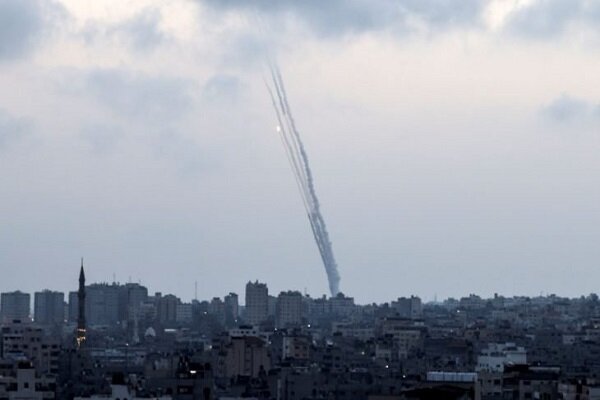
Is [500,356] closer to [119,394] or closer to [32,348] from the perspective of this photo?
[32,348]

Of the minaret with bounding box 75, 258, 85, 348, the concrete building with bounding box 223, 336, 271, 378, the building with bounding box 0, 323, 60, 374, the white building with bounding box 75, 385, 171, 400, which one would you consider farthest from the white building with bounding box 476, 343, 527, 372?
the white building with bounding box 75, 385, 171, 400

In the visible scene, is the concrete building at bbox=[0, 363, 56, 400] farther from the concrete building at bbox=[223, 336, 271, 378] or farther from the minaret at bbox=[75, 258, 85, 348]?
the minaret at bbox=[75, 258, 85, 348]

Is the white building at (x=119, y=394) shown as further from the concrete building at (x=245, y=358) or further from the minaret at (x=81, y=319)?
the minaret at (x=81, y=319)

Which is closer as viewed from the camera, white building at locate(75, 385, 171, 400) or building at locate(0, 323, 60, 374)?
white building at locate(75, 385, 171, 400)

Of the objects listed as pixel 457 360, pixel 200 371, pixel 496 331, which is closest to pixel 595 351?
pixel 457 360

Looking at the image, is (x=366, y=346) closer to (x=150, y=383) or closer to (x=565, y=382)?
(x=150, y=383)

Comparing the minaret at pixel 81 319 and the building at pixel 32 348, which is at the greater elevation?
the minaret at pixel 81 319

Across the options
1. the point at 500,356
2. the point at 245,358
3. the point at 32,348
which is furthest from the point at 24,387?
the point at 500,356

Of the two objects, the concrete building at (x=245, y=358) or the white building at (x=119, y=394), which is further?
the concrete building at (x=245, y=358)

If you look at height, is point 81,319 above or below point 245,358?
above

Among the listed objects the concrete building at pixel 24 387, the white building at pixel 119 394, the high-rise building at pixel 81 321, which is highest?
the high-rise building at pixel 81 321

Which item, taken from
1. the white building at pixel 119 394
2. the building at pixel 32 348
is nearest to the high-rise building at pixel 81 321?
the building at pixel 32 348

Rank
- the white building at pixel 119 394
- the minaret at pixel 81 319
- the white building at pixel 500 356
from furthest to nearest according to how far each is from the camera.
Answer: the minaret at pixel 81 319 < the white building at pixel 500 356 < the white building at pixel 119 394
